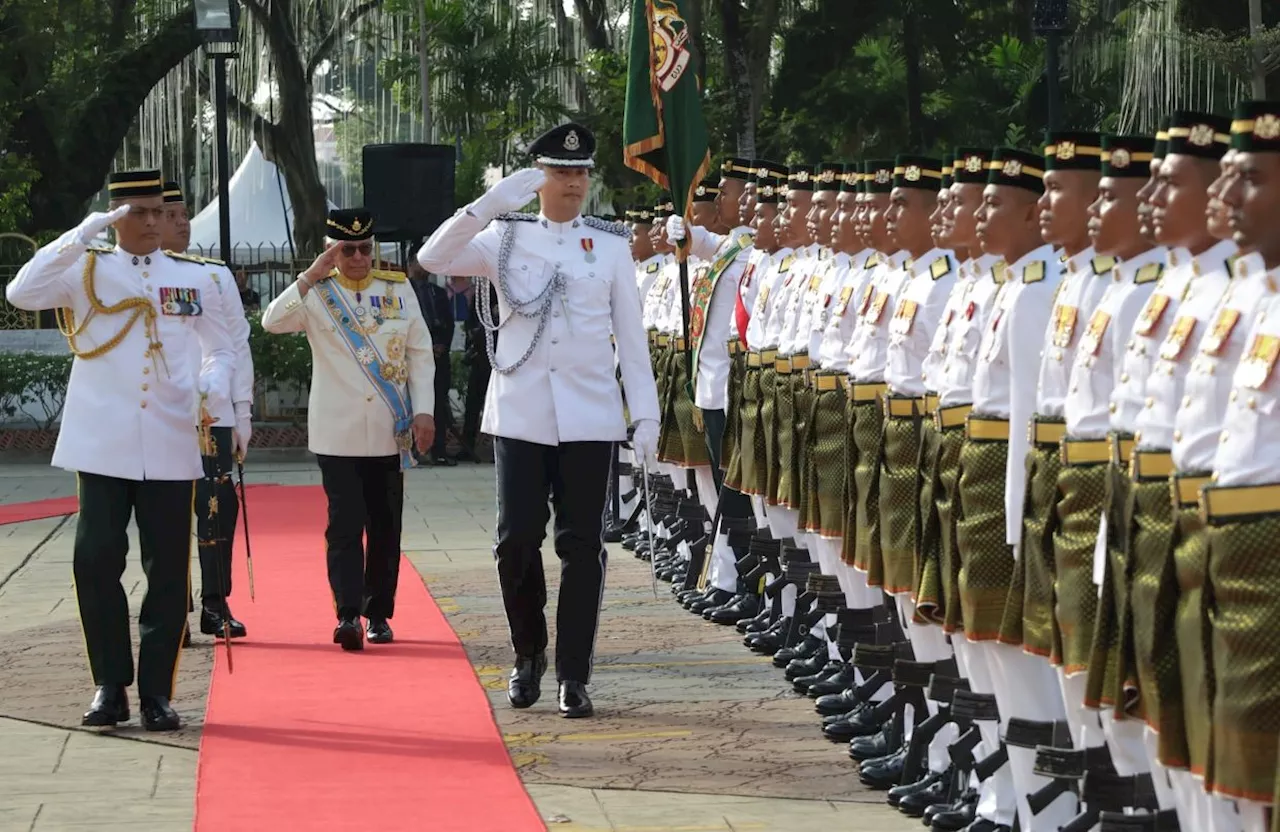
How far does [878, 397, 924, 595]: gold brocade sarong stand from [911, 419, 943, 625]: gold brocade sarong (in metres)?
0.33

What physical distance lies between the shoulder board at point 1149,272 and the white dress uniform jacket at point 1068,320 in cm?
17

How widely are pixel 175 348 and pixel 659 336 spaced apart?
5.29m

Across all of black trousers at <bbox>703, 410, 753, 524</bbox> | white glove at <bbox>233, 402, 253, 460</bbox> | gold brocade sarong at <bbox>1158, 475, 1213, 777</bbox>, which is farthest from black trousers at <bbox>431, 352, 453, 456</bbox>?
gold brocade sarong at <bbox>1158, 475, 1213, 777</bbox>

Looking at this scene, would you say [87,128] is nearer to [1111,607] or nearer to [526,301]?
[526,301]

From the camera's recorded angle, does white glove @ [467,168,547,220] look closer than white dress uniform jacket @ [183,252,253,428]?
Yes

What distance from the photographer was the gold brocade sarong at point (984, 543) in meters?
5.88

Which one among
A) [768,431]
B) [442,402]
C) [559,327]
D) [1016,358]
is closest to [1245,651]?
[1016,358]

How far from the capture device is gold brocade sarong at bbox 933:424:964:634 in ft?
19.9

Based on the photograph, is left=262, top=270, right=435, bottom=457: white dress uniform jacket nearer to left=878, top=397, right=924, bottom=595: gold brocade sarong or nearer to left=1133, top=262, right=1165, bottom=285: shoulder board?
left=878, top=397, right=924, bottom=595: gold brocade sarong

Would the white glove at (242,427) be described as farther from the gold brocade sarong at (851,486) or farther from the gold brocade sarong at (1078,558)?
the gold brocade sarong at (1078,558)

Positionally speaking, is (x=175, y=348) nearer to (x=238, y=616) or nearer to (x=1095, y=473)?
(x=238, y=616)

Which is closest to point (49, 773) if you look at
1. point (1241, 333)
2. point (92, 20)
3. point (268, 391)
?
point (1241, 333)

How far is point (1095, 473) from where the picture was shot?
522 cm

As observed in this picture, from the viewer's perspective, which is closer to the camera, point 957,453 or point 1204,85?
point 957,453
